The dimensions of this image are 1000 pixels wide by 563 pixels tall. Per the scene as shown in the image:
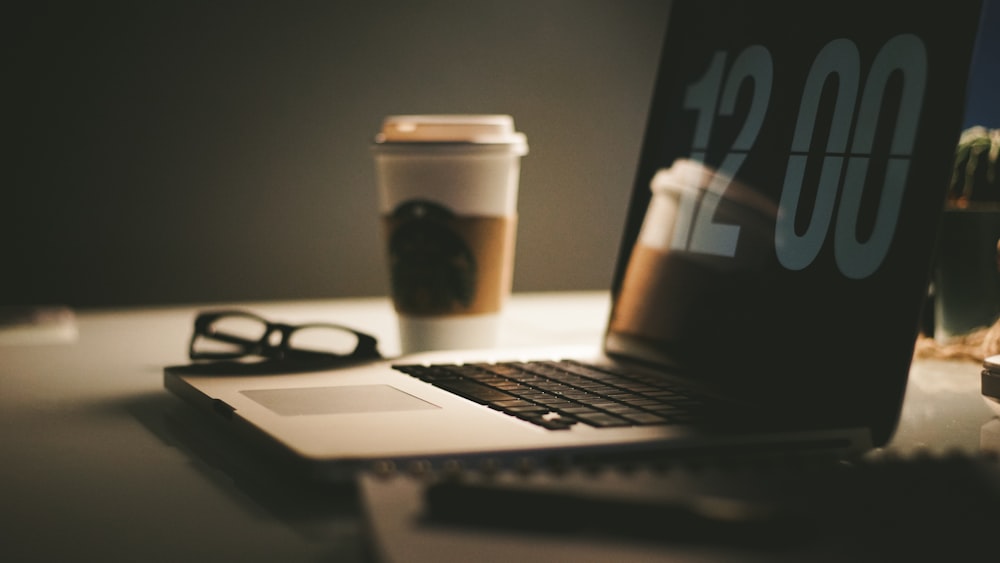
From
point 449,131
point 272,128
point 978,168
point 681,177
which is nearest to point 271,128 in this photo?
point 272,128

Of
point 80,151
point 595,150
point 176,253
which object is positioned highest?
point 595,150

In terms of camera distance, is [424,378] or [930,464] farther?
[424,378]

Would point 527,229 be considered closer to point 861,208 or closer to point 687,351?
point 687,351

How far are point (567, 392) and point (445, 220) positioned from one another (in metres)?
0.32

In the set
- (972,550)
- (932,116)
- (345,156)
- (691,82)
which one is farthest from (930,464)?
(345,156)

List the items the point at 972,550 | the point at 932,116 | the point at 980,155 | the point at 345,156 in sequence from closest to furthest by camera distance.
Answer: the point at 972,550, the point at 932,116, the point at 980,155, the point at 345,156

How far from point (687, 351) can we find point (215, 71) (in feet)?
2.77

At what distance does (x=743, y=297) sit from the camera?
0.64 metres

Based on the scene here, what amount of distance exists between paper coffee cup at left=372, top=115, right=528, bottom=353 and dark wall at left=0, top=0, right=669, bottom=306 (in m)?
0.52

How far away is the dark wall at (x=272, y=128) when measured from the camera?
1.26m

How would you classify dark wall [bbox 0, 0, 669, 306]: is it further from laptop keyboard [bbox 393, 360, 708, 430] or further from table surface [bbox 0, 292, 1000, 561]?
laptop keyboard [bbox 393, 360, 708, 430]

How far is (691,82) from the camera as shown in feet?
2.52

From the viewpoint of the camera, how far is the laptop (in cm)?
46

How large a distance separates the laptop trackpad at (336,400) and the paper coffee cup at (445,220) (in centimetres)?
26
